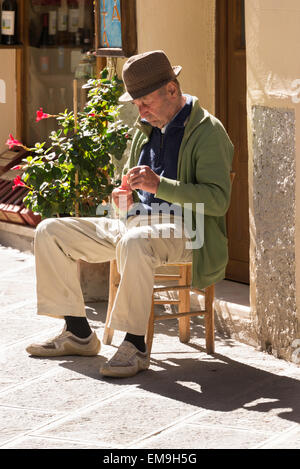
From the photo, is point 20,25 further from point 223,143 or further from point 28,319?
point 223,143

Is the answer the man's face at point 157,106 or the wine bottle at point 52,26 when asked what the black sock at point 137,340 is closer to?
the man's face at point 157,106

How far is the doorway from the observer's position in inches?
252

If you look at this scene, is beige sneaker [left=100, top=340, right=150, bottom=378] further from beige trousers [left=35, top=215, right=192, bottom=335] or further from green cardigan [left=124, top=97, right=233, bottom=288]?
green cardigan [left=124, top=97, right=233, bottom=288]

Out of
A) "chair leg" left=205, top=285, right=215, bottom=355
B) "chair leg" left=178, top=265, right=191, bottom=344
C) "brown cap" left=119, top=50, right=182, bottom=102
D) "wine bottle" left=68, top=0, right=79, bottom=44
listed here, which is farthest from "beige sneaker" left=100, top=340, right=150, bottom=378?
"wine bottle" left=68, top=0, right=79, bottom=44

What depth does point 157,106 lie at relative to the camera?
5.24m

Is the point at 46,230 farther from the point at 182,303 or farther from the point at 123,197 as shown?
the point at 182,303

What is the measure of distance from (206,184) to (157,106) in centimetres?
47

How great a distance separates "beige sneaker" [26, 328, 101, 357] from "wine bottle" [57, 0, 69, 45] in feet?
12.8

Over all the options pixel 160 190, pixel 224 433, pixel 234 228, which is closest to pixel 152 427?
pixel 224 433

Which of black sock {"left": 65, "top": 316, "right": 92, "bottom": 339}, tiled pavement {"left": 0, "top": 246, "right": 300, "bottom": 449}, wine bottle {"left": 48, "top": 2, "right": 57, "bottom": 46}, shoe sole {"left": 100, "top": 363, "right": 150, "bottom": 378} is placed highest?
wine bottle {"left": 48, "top": 2, "right": 57, "bottom": 46}

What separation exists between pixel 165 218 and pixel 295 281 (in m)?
0.71

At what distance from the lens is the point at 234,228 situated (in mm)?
6613

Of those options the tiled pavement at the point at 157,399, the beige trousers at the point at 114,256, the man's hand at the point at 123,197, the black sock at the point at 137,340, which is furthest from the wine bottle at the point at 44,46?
the black sock at the point at 137,340

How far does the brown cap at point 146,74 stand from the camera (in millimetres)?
5156
